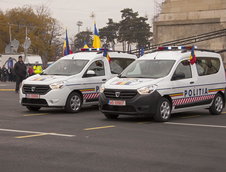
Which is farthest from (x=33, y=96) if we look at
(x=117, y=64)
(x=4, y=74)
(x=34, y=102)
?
(x=4, y=74)

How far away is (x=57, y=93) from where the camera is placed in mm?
15344

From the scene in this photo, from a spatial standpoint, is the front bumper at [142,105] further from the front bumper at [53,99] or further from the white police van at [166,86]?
the front bumper at [53,99]

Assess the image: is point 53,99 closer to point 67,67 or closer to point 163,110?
point 67,67

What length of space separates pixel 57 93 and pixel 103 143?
588cm

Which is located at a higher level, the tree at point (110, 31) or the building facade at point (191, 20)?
the tree at point (110, 31)

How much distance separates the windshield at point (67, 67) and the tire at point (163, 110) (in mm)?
3654

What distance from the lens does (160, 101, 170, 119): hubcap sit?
13502 millimetres

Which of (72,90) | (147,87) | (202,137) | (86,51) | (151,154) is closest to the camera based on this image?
(151,154)

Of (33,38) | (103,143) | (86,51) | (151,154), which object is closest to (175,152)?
(151,154)

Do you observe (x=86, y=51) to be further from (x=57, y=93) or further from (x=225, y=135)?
(x=225, y=135)

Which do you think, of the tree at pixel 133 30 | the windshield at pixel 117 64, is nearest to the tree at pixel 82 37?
the tree at pixel 133 30

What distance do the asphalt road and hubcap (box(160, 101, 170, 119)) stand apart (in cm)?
A: 28

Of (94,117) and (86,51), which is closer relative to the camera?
(94,117)

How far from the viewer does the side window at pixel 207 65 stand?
15.3 meters
